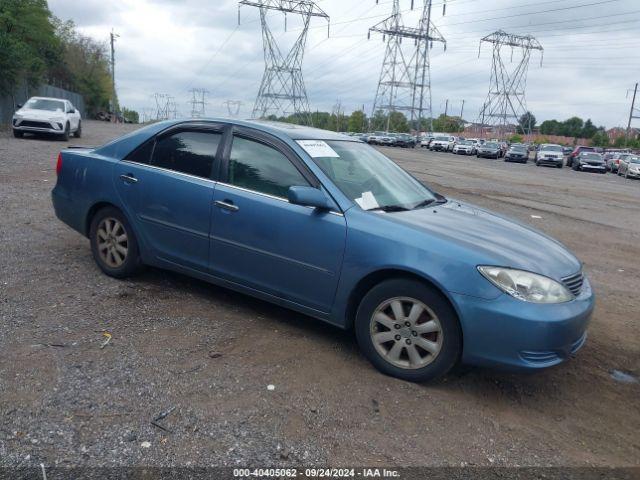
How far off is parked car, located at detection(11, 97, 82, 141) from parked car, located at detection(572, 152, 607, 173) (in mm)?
31707

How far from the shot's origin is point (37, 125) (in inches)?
824

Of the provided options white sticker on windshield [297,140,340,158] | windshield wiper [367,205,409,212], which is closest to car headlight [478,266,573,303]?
windshield wiper [367,205,409,212]

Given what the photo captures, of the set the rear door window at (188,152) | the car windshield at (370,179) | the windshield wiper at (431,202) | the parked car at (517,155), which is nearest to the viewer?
the car windshield at (370,179)

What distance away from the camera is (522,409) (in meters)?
3.60

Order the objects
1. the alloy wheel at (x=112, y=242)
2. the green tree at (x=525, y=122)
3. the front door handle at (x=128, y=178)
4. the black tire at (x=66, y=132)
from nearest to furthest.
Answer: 1. the front door handle at (x=128, y=178)
2. the alloy wheel at (x=112, y=242)
3. the black tire at (x=66, y=132)
4. the green tree at (x=525, y=122)

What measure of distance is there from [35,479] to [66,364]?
1138 millimetres

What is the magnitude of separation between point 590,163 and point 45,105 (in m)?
32.7

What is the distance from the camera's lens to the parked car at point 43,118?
821 inches

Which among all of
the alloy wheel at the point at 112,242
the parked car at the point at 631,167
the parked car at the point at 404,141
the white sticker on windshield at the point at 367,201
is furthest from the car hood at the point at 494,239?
the parked car at the point at 404,141

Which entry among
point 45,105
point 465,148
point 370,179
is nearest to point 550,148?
point 465,148

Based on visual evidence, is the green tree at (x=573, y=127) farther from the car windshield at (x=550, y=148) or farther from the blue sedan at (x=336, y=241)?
the blue sedan at (x=336, y=241)

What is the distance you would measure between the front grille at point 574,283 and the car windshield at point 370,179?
4.16ft

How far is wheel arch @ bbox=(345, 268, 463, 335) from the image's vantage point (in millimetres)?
3562

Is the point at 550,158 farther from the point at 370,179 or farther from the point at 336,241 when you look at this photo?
the point at 336,241
